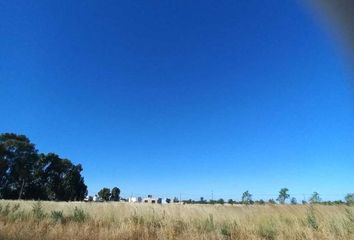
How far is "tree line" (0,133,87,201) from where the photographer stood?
236ft

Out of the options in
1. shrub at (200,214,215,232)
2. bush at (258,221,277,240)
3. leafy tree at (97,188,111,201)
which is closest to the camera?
bush at (258,221,277,240)

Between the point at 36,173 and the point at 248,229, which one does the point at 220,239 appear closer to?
the point at 248,229

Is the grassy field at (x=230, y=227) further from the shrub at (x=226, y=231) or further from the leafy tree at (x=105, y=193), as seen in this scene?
the leafy tree at (x=105, y=193)

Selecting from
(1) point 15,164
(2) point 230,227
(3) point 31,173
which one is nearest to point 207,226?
(2) point 230,227

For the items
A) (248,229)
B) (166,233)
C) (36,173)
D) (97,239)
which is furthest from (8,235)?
(36,173)

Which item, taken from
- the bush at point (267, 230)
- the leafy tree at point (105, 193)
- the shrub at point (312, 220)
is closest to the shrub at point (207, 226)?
the bush at point (267, 230)

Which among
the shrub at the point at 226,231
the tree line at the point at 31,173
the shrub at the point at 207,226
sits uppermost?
the tree line at the point at 31,173

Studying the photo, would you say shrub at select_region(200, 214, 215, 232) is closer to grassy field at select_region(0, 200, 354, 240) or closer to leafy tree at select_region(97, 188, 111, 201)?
grassy field at select_region(0, 200, 354, 240)

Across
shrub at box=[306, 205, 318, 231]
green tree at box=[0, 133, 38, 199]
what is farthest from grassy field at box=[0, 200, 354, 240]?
green tree at box=[0, 133, 38, 199]

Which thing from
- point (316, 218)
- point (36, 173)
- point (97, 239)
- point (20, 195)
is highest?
point (36, 173)

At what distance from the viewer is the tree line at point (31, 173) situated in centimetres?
7194

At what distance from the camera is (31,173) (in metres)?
78.2

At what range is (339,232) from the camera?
860 cm

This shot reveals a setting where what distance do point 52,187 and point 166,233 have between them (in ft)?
264
